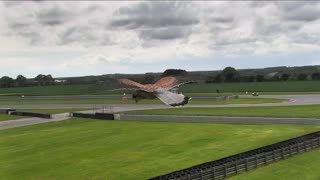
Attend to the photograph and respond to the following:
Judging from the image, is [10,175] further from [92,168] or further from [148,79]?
[148,79]

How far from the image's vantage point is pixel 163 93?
317ft

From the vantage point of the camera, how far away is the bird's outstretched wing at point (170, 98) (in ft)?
296

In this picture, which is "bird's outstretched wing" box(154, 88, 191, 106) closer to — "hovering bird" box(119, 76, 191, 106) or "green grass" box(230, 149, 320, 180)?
"hovering bird" box(119, 76, 191, 106)

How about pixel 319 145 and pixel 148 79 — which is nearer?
pixel 319 145

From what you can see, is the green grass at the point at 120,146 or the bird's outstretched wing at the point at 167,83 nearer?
the green grass at the point at 120,146

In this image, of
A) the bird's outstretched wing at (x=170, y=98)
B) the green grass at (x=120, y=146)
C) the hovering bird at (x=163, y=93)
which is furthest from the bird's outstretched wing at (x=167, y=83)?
the green grass at (x=120, y=146)

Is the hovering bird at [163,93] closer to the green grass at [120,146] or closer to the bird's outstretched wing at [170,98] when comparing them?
the bird's outstretched wing at [170,98]

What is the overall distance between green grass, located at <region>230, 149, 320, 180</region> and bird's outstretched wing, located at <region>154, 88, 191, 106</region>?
54175 mm

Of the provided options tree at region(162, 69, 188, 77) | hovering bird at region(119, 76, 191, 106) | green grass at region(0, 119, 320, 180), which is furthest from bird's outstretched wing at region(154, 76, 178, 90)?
green grass at region(0, 119, 320, 180)

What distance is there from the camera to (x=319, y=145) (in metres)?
40.2

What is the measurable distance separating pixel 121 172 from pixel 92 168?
9.32ft

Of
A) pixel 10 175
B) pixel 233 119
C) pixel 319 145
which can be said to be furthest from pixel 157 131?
pixel 10 175

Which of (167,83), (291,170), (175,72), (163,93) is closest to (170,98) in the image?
(163,93)

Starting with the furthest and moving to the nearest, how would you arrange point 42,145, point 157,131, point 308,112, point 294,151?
1. point 308,112
2. point 157,131
3. point 42,145
4. point 294,151
